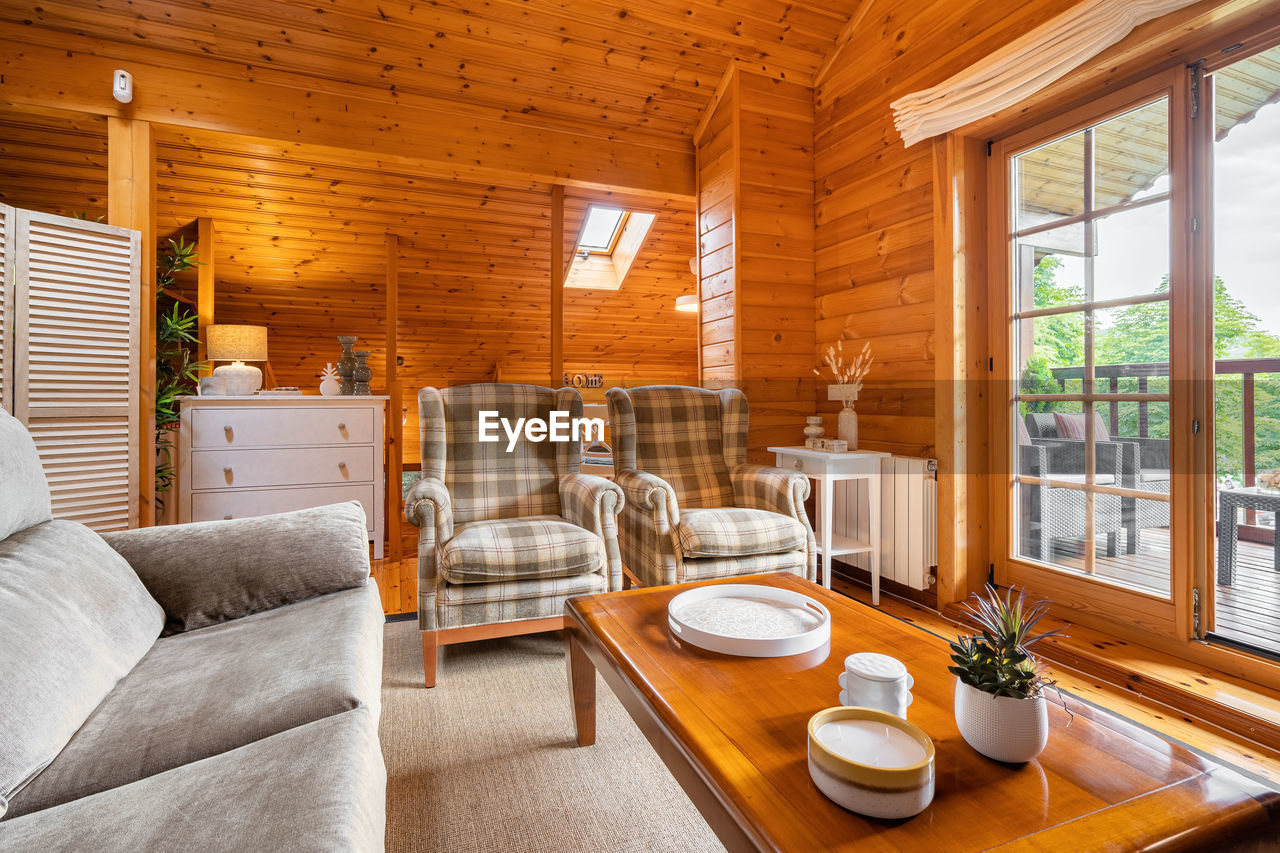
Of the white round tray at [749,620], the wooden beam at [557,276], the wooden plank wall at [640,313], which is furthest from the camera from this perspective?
the wooden plank wall at [640,313]

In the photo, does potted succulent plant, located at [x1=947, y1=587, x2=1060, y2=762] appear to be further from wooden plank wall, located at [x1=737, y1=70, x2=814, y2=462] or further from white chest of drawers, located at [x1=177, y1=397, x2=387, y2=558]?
white chest of drawers, located at [x1=177, y1=397, x2=387, y2=558]

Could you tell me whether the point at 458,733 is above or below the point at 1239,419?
below

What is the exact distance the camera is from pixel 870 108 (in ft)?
10.5

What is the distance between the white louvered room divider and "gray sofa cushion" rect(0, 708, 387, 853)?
8.04 ft

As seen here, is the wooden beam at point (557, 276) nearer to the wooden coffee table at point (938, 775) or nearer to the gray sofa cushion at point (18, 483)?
the gray sofa cushion at point (18, 483)

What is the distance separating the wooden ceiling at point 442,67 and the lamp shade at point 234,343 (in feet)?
3.87

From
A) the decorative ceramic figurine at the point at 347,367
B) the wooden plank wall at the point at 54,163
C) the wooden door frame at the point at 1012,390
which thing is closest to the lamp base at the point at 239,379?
the decorative ceramic figurine at the point at 347,367

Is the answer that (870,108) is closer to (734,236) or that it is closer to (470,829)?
(734,236)

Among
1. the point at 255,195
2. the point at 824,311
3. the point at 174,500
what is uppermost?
the point at 255,195

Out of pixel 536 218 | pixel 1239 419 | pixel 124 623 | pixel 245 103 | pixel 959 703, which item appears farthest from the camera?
pixel 536 218

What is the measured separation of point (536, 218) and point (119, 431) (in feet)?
9.17

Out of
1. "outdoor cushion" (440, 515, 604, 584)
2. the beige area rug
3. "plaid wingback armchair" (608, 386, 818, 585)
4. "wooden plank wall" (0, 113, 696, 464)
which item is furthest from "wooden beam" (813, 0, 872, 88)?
the beige area rug

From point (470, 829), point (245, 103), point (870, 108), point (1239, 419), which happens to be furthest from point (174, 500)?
point (1239, 419)

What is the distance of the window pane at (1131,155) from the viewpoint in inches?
86.1
